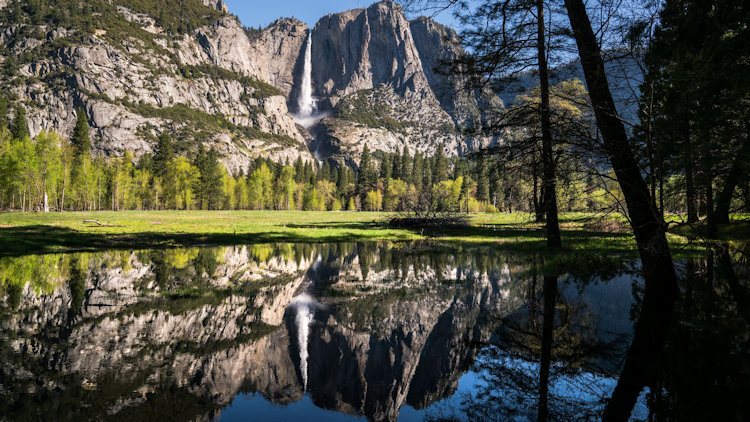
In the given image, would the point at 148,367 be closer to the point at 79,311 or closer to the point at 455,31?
the point at 79,311

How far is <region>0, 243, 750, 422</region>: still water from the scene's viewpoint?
307cm

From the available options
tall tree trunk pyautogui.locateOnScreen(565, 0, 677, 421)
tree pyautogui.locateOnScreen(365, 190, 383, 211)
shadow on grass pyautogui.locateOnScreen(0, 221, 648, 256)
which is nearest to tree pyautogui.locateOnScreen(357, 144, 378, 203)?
tree pyautogui.locateOnScreen(365, 190, 383, 211)

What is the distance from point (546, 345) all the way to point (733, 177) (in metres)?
12.2

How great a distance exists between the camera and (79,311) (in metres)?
6.18

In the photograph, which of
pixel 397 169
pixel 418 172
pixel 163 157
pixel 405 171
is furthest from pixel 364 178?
pixel 163 157

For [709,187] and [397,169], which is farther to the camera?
[397,169]

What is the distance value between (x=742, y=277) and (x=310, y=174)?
408 feet

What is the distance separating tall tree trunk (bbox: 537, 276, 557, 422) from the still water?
52 millimetres

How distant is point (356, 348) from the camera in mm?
4496

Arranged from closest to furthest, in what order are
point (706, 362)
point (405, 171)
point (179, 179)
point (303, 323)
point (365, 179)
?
point (706, 362)
point (303, 323)
point (179, 179)
point (365, 179)
point (405, 171)

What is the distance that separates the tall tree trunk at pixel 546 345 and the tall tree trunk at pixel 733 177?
246 inches

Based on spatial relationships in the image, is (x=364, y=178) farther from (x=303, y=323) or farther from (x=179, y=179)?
(x=303, y=323)

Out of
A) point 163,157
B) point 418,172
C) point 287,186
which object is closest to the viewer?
point 163,157

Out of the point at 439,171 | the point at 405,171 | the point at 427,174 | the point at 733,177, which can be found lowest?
the point at 733,177
